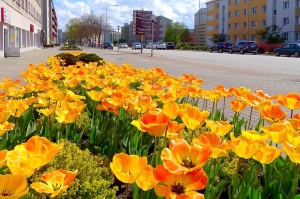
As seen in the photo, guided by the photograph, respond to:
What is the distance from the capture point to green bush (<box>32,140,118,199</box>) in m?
2.10

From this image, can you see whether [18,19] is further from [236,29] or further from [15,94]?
[236,29]

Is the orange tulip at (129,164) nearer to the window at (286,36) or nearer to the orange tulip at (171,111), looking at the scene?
the orange tulip at (171,111)

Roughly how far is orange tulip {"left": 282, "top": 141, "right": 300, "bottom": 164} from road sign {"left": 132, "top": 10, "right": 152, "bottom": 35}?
38600 mm

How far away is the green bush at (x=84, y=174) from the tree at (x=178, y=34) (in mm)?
102230

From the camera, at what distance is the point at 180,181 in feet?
4.33

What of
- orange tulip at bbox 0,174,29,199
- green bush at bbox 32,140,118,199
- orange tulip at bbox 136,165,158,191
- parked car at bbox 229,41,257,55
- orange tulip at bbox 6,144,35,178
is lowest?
green bush at bbox 32,140,118,199

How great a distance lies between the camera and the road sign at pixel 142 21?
1554 inches

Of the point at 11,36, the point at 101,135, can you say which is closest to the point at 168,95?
the point at 101,135

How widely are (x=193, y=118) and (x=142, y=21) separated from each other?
126 feet

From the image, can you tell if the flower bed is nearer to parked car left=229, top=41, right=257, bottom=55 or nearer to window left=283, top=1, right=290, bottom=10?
parked car left=229, top=41, right=257, bottom=55

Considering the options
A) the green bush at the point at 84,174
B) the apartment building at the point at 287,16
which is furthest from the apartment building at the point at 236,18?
the green bush at the point at 84,174

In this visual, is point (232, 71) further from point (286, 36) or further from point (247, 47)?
point (286, 36)

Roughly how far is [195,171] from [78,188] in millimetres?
1016

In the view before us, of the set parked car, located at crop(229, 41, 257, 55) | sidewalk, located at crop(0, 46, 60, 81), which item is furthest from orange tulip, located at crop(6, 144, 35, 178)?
parked car, located at crop(229, 41, 257, 55)
